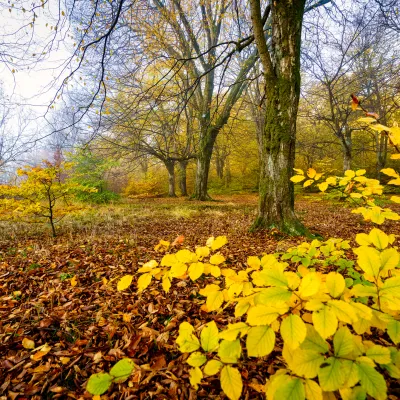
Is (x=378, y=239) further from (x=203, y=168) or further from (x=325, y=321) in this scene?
(x=203, y=168)

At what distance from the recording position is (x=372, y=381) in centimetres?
55

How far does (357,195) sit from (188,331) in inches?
50.1

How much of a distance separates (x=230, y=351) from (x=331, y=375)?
247 mm

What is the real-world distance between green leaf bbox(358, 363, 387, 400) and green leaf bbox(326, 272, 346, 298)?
0.54 feet

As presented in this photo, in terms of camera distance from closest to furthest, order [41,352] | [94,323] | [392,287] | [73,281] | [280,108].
Answer: [392,287]
[41,352]
[94,323]
[73,281]
[280,108]

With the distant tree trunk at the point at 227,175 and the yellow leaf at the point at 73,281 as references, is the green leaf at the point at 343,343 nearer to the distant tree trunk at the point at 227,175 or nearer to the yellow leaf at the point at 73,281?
the yellow leaf at the point at 73,281

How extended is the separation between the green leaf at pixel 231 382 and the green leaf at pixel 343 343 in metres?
0.26

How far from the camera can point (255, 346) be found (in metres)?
0.59

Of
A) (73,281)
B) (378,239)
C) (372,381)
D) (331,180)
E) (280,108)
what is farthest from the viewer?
(280,108)

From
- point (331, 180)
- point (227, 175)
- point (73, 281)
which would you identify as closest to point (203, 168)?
point (227, 175)

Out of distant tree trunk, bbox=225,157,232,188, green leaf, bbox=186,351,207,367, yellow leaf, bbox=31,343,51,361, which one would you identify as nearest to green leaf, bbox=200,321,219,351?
green leaf, bbox=186,351,207,367

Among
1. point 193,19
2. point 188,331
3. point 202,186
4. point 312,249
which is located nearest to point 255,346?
A: point 188,331

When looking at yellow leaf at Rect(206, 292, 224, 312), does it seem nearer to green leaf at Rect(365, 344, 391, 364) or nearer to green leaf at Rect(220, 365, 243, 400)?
green leaf at Rect(220, 365, 243, 400)

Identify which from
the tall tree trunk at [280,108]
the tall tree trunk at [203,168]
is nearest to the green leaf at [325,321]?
the tall tree trunk at [280,108]
